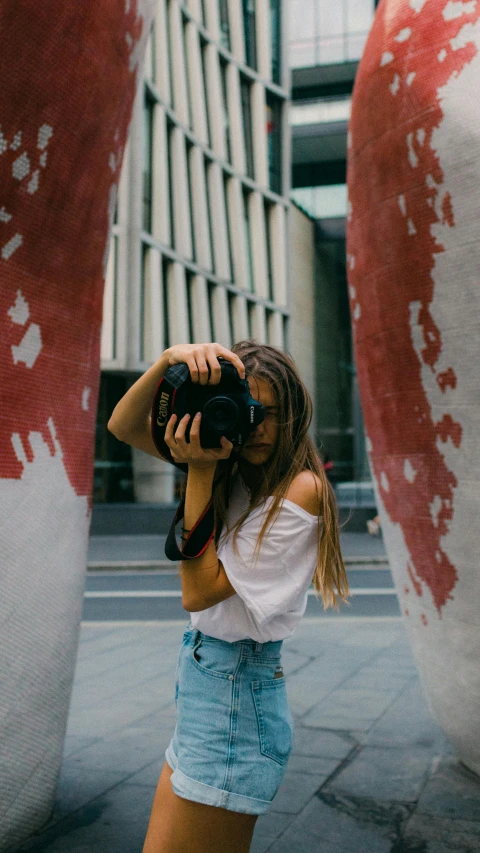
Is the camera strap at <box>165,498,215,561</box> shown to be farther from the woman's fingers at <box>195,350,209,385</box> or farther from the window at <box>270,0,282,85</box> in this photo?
the window at <box>270,0,282,85</box>

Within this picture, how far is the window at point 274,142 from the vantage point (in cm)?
3488

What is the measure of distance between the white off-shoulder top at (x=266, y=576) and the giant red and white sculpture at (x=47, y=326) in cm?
123

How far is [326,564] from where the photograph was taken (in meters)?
2.22

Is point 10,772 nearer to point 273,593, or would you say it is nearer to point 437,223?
point 273,593

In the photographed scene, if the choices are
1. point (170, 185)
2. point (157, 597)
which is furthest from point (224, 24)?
point (157, 597)

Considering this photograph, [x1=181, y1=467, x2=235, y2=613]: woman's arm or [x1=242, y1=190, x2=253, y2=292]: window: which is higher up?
[x1=242, y1=190, x2=253, y2=292]: window

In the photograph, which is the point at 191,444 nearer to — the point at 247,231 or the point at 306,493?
the point at 306,493

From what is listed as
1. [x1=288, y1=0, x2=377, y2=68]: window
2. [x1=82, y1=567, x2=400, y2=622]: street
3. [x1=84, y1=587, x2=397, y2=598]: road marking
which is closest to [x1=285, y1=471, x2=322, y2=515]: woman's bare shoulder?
[x1=82, y1=567, x2=400, y2=622]: street

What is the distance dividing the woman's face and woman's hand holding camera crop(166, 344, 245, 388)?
18 cm

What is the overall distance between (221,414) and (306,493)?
357 mm

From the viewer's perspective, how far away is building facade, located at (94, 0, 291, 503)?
24.3 meters

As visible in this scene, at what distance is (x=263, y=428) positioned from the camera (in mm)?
2174

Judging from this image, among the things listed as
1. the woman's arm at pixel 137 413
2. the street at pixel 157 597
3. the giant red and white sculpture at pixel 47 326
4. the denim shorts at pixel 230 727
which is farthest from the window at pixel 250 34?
the denim shorts at pixel 230 727

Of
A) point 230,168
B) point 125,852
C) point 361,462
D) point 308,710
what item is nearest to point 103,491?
point 361,462
